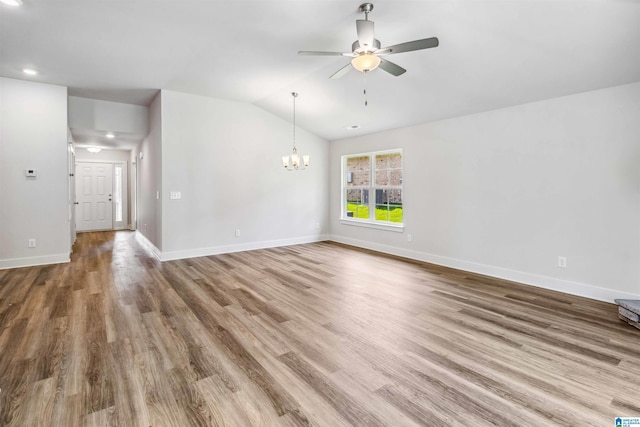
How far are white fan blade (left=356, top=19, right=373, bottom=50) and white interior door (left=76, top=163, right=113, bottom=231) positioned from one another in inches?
369

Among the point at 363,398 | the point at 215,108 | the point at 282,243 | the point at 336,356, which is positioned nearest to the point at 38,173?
the point at 215,108

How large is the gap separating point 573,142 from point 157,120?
6.25 m

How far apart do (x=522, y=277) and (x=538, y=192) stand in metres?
1.14

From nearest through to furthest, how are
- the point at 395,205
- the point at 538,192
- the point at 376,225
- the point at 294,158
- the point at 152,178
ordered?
1. the point at 538,192
2. the point at 294,158
3. the point at 395,205
4. the point at 152,178
5. the point at 376,225

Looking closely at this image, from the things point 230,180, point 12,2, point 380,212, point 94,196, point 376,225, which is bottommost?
point 376,225

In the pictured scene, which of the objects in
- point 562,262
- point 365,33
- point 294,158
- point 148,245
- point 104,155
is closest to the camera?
point 365,33

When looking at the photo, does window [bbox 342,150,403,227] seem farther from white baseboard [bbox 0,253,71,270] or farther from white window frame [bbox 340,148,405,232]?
white baseboard [bbox 0,253,71,270]

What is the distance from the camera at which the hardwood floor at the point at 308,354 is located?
1738 mm

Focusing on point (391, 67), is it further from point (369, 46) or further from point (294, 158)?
point (294, 158)

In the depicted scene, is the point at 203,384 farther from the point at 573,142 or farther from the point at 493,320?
the point at 573,142

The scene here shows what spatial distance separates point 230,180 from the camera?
19.9ft

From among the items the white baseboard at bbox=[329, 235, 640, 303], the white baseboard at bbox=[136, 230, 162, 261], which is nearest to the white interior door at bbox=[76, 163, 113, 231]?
the white baseboard at bbox=[136, 230, 162, 261]

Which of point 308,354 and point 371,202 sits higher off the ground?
point 371,202

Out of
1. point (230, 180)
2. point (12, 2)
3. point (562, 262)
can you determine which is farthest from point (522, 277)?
point (12, 2)
